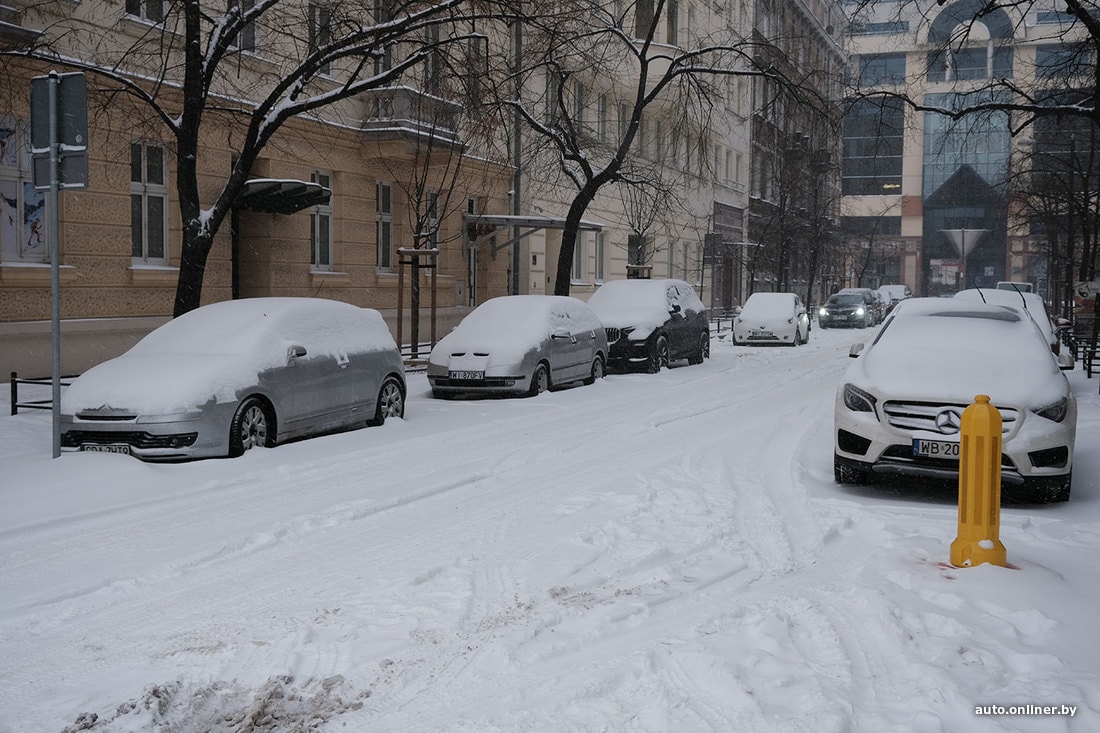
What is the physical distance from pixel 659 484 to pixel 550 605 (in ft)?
11.2

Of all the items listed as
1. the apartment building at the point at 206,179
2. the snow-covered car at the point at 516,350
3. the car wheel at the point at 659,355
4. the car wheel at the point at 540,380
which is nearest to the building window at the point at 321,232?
the apartment building at the point at 206,179

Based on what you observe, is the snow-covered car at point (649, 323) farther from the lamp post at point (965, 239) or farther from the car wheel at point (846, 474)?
the lamp post at point (965, 239)

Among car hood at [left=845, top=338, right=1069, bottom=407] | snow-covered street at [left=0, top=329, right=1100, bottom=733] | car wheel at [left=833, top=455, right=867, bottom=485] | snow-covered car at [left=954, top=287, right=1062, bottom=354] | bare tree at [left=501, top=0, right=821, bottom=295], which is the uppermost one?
bare tree at [left=501, top=0, right=821, bottom=295]

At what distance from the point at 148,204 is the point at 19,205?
2448 millimetres

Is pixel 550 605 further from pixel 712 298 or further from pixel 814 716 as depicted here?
pixel 712 298

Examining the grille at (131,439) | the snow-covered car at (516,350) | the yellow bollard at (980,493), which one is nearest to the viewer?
the yellow bollard at (980,493)

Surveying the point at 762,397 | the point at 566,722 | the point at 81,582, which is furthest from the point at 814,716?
the point at 762,397

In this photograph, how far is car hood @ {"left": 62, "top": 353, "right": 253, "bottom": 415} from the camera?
9445mm

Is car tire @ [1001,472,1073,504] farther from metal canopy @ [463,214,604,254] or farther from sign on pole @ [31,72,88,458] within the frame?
metal canopy @ [463,214,604,254]

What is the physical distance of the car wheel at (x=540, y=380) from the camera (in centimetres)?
1562

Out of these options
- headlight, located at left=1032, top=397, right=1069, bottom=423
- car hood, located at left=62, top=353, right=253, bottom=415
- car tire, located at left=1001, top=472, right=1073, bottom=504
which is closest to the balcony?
car hood, located at left=62, top=353, right=253, bottom=415

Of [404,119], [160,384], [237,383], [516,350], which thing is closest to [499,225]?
[404,119]

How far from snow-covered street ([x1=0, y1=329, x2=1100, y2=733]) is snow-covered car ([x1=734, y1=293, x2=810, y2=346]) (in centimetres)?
2021

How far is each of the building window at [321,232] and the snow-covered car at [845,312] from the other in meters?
26.8
